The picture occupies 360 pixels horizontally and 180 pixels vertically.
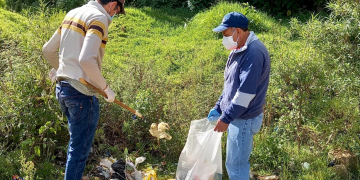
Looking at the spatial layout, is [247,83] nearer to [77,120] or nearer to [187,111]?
[77,120]

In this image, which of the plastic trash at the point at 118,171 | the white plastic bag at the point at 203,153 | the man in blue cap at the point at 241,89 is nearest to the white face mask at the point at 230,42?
the man in blue cap at the point at 241,89

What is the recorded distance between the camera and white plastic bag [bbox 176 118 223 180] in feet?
10.9

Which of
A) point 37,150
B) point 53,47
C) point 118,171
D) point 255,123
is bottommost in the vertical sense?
point 118,171

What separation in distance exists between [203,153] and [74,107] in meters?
1.12

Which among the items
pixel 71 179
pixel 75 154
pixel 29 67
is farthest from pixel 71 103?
pixel 29 67

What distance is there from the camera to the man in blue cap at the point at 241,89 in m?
2.85

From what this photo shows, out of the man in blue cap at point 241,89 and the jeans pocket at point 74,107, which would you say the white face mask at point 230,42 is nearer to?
the man in blue cap at point 241,89

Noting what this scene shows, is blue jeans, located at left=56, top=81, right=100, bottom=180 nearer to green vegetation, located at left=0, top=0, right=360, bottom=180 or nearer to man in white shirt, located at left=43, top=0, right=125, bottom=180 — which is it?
man in white shirt, located at left=43, top=0, right=125, bottom=180

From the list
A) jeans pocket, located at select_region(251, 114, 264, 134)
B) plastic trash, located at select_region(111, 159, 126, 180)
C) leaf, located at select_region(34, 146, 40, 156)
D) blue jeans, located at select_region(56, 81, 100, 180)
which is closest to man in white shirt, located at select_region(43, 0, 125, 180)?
blue jeans, located at select_region(56, 81, 100, 180)

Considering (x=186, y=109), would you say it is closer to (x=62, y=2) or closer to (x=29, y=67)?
(x=29, y=67)

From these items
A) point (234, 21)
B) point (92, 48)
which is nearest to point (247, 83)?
point (234, 21)

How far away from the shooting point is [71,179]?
10.4 ft

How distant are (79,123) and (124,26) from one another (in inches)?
224

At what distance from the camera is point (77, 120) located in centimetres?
303
